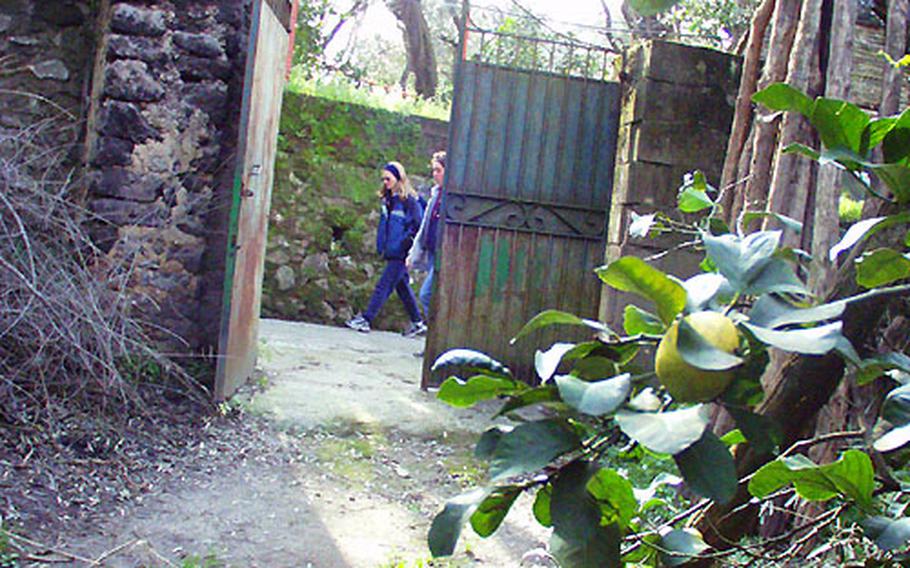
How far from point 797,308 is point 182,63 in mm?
4425

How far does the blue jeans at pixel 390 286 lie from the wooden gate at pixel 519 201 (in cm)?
231

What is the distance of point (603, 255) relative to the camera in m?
5.88

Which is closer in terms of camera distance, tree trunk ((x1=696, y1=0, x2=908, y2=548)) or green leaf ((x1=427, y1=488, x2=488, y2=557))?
green leaf ((x1=427, y1=488, x2=488, y2=557))

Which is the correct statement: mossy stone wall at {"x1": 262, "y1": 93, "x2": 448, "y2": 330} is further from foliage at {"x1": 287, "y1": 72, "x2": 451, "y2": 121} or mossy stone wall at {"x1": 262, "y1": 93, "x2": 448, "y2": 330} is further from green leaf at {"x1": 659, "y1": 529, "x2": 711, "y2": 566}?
green leaf at {"x1": 659, "y1": 529, "x2": 711, "y2": 566}

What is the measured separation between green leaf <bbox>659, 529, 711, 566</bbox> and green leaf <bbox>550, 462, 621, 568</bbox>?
21 centimetres

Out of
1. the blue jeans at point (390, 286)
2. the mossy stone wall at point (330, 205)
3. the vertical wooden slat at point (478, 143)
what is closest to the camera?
the vertical wooden slat at point (478, 143)

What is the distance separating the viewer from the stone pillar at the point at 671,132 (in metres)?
5.39

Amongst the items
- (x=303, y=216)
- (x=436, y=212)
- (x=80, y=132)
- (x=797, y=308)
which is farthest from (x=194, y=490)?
(x=303, y=216)

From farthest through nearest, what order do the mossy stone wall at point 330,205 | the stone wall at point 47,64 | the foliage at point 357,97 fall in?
1. the foliage at point 357,97
2. the mossy stone wall at point 330,205
3. the stone wall at point 47,64

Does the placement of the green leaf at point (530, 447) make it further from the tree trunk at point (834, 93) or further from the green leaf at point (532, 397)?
the tree trunk at point (834, 93)

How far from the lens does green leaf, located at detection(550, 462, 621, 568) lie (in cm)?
79

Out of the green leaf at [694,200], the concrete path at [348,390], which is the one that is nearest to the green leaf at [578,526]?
the green leaf at [694,200]

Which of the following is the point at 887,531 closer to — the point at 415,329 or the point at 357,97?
the point at 415,329

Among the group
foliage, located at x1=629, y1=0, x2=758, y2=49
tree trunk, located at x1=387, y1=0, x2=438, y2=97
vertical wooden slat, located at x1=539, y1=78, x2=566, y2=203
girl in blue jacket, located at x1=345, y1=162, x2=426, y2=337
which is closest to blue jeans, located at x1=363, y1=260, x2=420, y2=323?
girl in blue jacket, located at x1=345, y1=162, x2=426, y2=337
